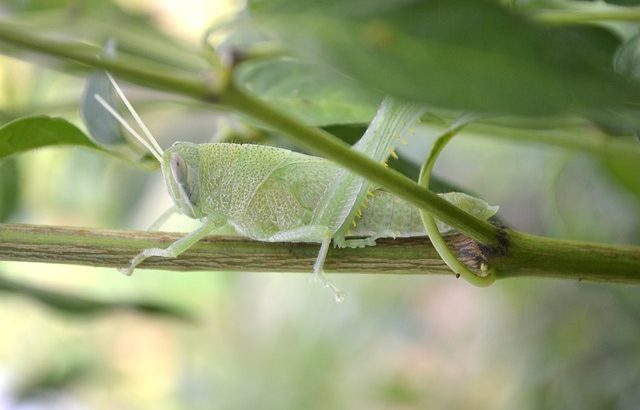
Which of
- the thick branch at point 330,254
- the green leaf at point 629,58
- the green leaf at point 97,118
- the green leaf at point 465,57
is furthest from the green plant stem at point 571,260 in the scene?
the green leaf at point 97,118

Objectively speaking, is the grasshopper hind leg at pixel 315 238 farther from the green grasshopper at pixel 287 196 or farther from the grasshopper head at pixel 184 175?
the grasshopper head at pixel 184 175

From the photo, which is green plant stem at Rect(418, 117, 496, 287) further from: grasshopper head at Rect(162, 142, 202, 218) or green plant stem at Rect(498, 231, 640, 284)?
grasshopper head at Rect(162, 142, 202, 218)

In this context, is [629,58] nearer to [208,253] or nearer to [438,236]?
[438,236]

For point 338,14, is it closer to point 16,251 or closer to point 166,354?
point 16,251

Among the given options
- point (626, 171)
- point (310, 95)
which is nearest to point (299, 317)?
point (626, 171)

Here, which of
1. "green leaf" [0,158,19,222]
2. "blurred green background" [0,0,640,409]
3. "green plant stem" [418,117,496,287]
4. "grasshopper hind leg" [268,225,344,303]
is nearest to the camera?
"green plant stem" [418,117,496,287]

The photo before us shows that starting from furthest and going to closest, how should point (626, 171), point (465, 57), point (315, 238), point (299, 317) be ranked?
point (299, 317), point (626, 171), point (315, 238), point (465, 57)

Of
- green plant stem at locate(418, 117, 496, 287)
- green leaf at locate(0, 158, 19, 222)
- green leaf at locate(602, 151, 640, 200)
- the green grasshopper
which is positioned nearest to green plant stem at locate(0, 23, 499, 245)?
green plant stem at locate(418, 117, 496, 287)
